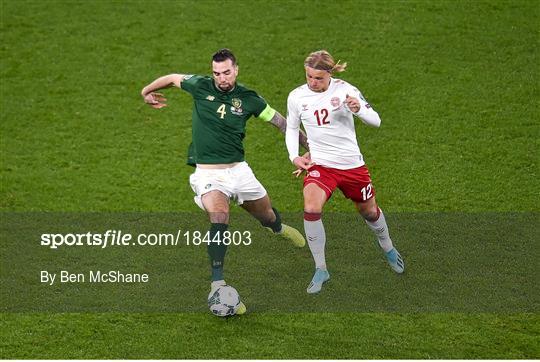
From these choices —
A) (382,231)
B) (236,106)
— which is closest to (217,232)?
(236,106)

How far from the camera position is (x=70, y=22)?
17797mm

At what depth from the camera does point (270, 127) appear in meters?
15.7

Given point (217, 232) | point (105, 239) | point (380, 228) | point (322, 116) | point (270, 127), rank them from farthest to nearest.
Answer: point (270, 127) < point (105, 239) < point (380, 228) < point (322, 116) < point (217, 232)

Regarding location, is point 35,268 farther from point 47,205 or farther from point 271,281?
point 271,281

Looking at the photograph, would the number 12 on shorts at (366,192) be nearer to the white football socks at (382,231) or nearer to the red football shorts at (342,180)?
the red football shorts at (342,180)

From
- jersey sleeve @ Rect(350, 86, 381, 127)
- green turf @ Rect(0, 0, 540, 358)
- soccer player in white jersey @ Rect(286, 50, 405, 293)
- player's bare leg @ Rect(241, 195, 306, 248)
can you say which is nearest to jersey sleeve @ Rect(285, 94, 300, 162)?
soccer player in white jersey @ Rect(286, 50, 405, 293)

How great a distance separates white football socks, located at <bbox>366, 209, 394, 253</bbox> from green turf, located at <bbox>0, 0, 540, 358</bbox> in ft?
2.44

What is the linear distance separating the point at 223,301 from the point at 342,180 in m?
1.80

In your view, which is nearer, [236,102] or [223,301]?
[223,301]

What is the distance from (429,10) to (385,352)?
8231 mm

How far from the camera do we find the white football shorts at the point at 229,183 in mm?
11500

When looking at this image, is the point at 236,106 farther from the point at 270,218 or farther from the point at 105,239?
the point at 105,239

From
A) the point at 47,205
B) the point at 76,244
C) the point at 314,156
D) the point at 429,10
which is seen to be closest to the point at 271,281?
the point at 314,156

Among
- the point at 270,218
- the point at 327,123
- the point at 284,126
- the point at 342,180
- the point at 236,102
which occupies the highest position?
the point at 236,102
